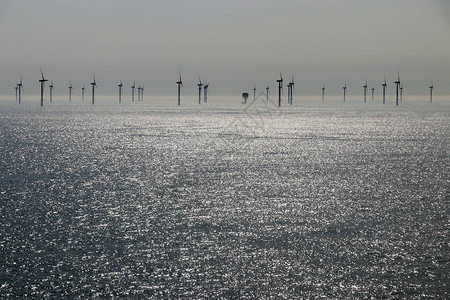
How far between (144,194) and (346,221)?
24.6 meters

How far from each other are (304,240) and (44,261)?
18814 mm

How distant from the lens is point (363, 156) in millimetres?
110750

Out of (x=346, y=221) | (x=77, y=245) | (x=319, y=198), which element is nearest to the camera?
(x=77, y=245)

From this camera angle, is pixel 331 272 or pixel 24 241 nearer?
pixel 331 272

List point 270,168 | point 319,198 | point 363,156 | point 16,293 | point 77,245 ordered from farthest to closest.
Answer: point 363,156, point 270,168, point 319,198, point 77,245, point 16,293

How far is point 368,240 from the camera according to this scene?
42.1 meters

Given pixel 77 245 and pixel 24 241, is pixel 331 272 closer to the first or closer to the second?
pixel 77 245

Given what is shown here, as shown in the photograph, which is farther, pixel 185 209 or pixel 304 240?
pixel 185 209

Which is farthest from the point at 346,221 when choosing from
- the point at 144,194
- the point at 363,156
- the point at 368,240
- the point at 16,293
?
the point at 363,156

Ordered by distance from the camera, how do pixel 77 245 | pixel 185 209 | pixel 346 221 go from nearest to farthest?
pixel 77 245, pixel 346 221, pixel 185 209

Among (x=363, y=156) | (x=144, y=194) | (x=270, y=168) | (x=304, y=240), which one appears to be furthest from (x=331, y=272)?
(x=363, y=156)

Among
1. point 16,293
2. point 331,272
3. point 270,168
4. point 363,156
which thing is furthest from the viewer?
point 363,156

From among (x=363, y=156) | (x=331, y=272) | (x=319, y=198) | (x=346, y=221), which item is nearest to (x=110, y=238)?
(x=331, y=272)

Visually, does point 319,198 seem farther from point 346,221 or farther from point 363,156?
point 363,156
